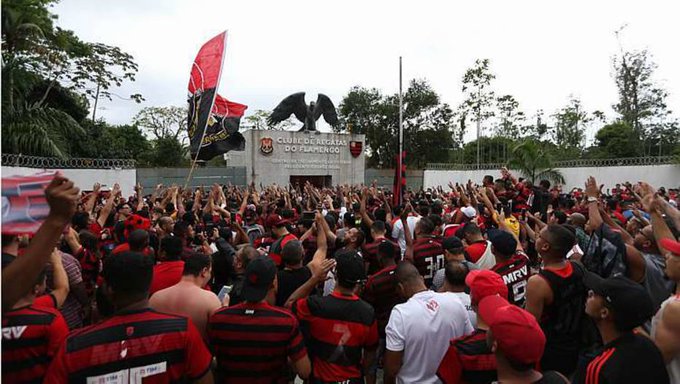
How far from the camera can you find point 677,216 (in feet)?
12.8

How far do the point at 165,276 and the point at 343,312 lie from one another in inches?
67.2

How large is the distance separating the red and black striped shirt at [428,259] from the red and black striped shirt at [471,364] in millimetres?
2258

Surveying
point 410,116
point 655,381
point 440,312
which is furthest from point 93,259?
point 410,116

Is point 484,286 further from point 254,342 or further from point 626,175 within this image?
point 626,175

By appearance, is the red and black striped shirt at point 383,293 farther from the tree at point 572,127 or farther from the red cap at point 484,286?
the tree at point 572,127

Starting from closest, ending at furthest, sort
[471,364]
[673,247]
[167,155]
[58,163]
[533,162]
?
[471,364]
[673,247]
[58,163]
[533,162]
[167,155]

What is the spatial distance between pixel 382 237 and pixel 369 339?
2134 mm

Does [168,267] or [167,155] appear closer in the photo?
[168,267]

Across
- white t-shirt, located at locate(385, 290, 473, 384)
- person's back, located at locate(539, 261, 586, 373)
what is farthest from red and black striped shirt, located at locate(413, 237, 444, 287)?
white t-shirt, located at locate(385, 290, 473, 384)

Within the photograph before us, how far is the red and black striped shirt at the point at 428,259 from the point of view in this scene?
4977 mm

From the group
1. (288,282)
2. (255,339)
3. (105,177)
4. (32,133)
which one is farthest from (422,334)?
(105,177)

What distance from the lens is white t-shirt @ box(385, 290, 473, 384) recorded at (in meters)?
3.02

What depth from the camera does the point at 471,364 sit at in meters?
2.66

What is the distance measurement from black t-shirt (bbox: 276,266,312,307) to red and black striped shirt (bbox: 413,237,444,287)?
1.57 m
